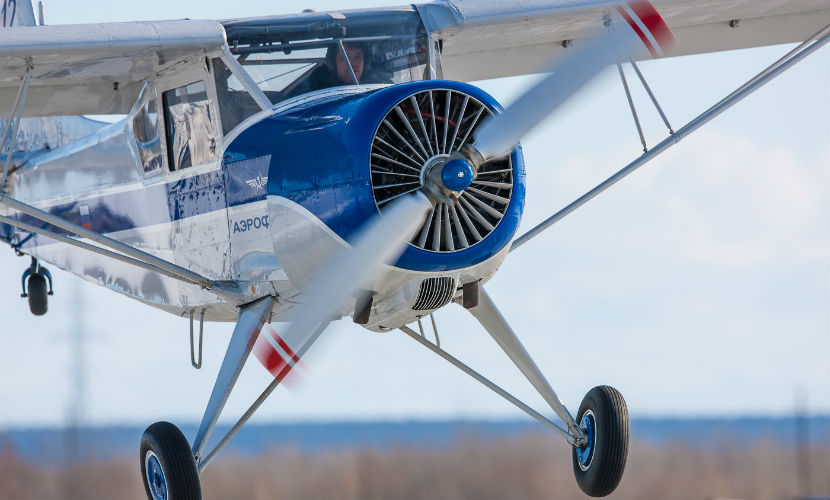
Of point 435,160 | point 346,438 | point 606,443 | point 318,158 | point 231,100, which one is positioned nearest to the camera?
point 435,160

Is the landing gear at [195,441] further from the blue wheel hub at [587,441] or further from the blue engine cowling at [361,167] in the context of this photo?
the blue wheel hub at [587,441]

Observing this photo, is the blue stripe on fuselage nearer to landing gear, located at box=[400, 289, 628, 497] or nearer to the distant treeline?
landing gear, located at box=[400, 289, 628, 497]

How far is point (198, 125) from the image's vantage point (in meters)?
9.54

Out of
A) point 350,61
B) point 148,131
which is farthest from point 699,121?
point 148,131

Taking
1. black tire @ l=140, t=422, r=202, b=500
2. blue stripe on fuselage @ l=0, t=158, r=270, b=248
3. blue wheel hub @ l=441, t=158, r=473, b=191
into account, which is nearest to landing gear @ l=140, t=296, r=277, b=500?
black tire @ l=140, t=422, r=202, b=500

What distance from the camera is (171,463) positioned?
9.01 m

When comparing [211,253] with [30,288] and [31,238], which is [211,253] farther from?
[30,288]

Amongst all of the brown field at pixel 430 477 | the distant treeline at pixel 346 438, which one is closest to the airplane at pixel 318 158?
the brown field at pixel 430 477

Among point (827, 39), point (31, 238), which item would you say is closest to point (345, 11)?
point (827, 39)

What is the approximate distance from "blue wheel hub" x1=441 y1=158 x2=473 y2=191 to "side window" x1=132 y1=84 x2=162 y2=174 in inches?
129

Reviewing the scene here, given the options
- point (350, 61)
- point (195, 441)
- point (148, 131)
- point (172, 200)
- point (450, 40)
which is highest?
point (450, 40)

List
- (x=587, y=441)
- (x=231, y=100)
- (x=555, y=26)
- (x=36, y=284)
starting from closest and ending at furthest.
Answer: (x=231, y=100) → (x=587, y=441) → (x=555, y=26) → (x=36, y=284)

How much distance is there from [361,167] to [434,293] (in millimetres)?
899

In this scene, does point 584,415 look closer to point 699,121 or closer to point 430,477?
point 699,121
